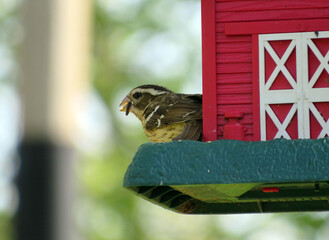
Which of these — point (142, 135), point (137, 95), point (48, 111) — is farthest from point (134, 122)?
point (48, 111)

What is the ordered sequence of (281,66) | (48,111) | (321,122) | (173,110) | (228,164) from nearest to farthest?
(48,111), (228,164), (321,122), (281,66), (173,110)

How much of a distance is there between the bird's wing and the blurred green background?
28.8ft

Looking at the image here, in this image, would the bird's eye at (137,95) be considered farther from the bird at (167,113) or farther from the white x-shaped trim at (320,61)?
the white x-shaped trim at (320,61)

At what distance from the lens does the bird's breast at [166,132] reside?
545 centimetres

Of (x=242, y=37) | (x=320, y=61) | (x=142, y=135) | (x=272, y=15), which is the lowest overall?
(x=142, y=135)

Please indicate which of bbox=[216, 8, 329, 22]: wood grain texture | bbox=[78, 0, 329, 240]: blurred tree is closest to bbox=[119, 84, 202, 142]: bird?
bbox=[216, 8, 329, 22]: wood grain texture

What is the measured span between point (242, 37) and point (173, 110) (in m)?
1.06

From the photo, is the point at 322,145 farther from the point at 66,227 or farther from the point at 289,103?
the point at 66,227

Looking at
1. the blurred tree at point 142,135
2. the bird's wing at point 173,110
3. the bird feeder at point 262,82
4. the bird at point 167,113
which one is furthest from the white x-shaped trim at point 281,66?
the blurred tree at point 142,135

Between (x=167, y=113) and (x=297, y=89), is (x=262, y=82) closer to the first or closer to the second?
(x=297, y=89)

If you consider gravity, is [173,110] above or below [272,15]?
below

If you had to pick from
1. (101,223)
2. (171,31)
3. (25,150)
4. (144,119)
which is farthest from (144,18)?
(25,150)

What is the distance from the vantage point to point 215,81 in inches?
183

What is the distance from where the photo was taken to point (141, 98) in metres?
6.24
